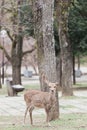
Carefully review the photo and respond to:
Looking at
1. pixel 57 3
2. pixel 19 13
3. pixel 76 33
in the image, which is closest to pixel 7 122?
pixel 57 3

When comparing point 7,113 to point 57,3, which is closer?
point 7,113

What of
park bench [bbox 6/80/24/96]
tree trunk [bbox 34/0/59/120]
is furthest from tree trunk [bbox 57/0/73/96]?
tree trunk [bbox 34/0/59/120]

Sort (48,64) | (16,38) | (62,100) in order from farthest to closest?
1. (16,38)
2. (62,100)
3. (48,64)

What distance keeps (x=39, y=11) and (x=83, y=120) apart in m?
3.26

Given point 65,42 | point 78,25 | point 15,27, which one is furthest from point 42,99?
point 15,27

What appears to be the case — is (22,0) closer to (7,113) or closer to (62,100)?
(62,100)

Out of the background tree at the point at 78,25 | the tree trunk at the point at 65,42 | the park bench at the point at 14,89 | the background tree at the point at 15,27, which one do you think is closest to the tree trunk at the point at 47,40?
the tree trunk at the point at 65,42

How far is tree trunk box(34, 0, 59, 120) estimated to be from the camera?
502 inches

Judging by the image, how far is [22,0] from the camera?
2989cm

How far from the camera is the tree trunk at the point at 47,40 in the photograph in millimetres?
12758

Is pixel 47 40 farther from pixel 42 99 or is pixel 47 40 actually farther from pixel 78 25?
pixel 78 25

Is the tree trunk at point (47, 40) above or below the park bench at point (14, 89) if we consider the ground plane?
above

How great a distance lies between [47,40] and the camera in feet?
42.0

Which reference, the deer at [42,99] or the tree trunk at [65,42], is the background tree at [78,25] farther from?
the deer at [42,99]
